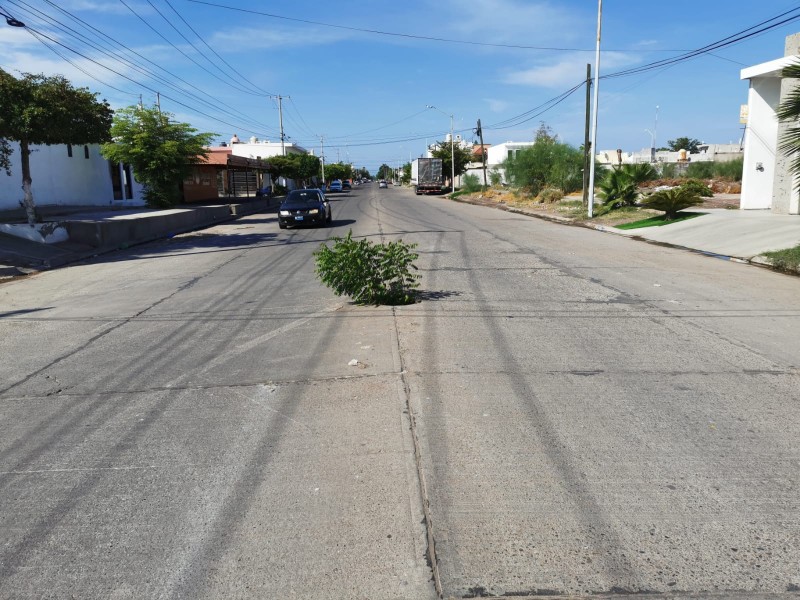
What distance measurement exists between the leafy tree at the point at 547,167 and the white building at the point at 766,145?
1587cm

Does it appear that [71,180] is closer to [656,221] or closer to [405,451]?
[656,221]

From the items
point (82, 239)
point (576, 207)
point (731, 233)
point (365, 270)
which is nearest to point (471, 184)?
point (576, 207)

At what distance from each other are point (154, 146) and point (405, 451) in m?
28.5

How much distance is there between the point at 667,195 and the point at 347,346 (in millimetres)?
18419

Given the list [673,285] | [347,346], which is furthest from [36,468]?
[673,285]

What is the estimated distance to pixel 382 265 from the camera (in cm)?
954

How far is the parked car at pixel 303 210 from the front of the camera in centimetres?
2605

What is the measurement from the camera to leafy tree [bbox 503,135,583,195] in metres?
41.2

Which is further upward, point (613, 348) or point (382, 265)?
point (382, 265)

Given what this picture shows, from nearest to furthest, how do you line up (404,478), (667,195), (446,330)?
(404,478), (446,330), (667,195)

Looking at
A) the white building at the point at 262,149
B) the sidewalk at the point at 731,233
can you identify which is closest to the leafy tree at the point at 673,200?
the sidewalk at the point at 731,233

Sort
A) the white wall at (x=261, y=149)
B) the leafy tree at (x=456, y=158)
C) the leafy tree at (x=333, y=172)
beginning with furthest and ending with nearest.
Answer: the leafy tree at (x=333, y=172), the white wall at (x=261, y=149), the leafy tree at (x=456, y=158)

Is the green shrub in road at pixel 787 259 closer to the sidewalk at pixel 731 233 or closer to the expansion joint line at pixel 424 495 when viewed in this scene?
the sidewalk at pixel 731 233

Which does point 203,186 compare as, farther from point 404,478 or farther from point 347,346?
point 404,478
